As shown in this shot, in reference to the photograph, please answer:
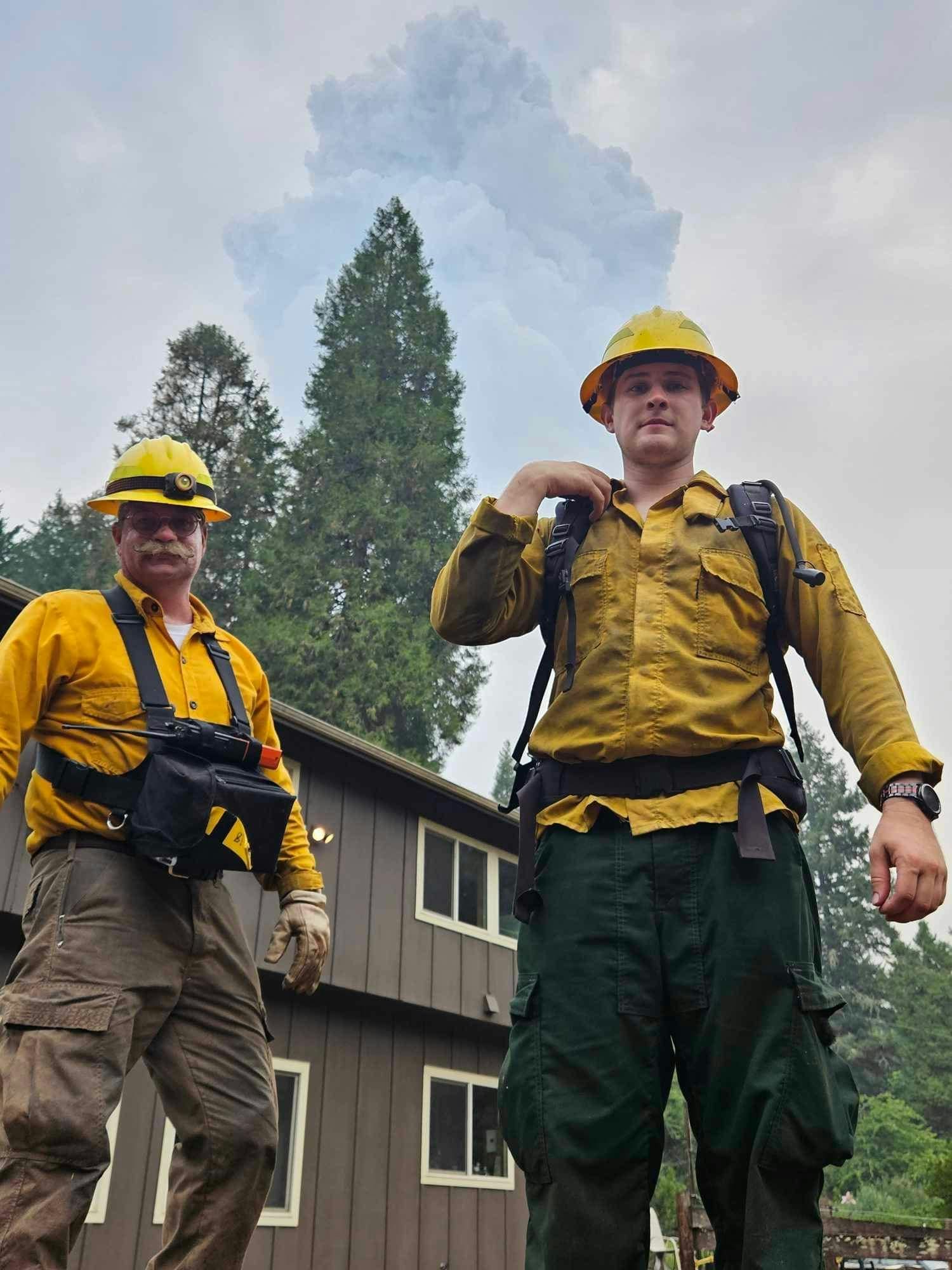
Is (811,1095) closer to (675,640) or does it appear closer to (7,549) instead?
(675,640)

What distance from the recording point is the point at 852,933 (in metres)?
51.2

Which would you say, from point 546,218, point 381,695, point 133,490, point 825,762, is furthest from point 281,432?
point 546,218

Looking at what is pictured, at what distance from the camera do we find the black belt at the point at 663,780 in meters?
2.25

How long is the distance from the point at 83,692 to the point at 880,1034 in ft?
173

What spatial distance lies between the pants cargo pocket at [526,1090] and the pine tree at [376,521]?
25.7 m

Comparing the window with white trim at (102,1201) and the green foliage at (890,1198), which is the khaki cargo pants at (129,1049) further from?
the green foliage at (890,1198)

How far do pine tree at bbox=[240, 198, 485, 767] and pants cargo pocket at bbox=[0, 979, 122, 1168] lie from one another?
2490cm

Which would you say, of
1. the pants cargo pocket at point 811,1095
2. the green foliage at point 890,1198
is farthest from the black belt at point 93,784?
the green foliage at point 890,1198

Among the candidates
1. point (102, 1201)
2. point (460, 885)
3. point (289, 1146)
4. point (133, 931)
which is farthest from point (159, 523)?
point (460, 885)

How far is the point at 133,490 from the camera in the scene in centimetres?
369

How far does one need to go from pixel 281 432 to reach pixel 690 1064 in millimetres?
34927

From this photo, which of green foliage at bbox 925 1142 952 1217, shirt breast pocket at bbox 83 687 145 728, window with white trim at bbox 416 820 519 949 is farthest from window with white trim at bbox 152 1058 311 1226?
green foliage at bbox 925 1142 952 1217

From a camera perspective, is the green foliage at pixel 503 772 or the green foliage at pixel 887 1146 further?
the green foliage at pixel 503 772

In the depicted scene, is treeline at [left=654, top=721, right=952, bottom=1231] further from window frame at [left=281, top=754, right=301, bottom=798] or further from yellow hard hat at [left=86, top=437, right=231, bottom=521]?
yellow hard hat at [left=86, top=437, right=231, bottom=521]
